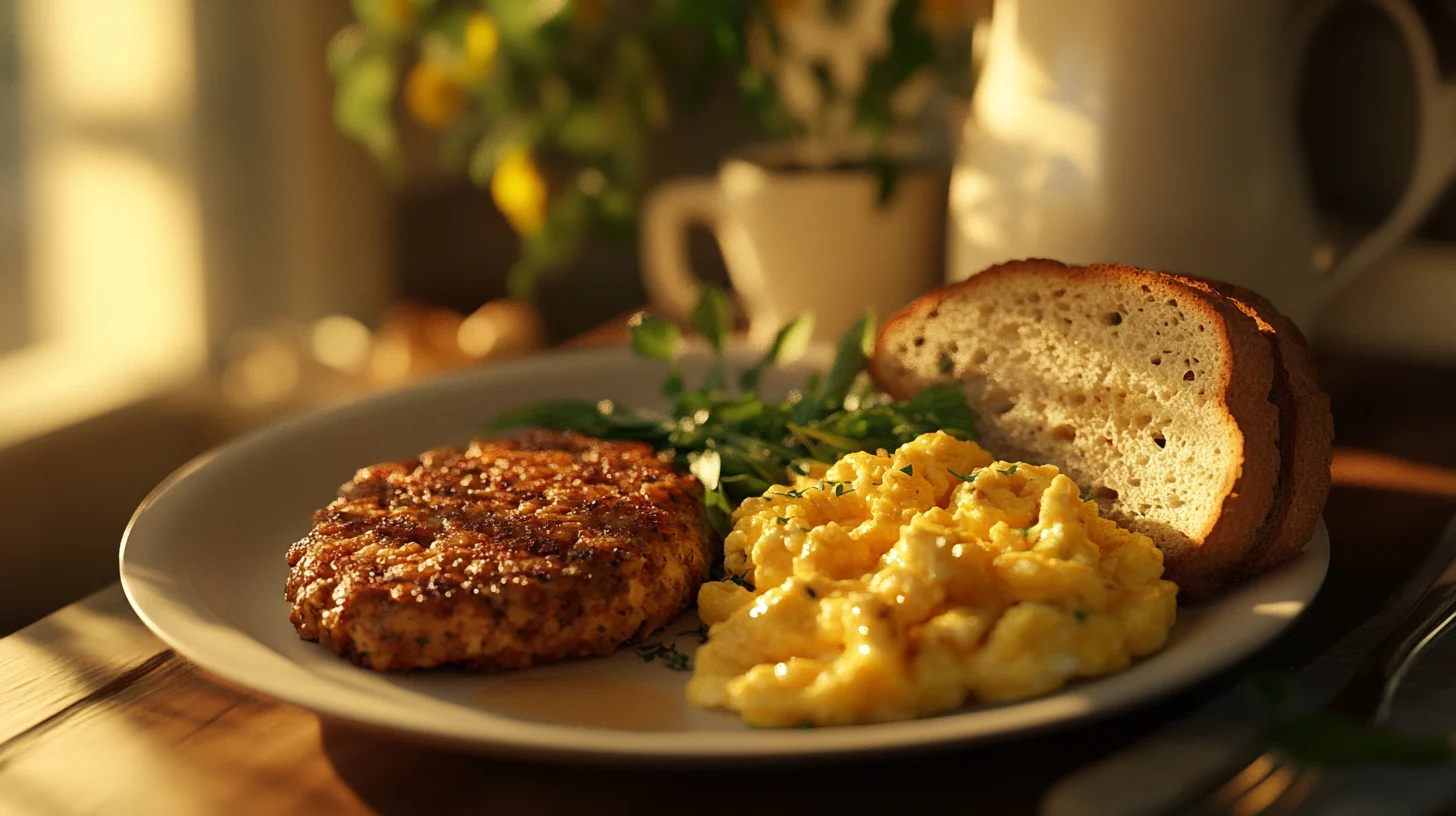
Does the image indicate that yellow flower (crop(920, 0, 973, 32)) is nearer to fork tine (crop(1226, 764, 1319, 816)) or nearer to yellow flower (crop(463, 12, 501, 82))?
yellow flower (crop(463, 12, 501, 82))

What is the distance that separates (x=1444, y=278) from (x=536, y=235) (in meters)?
1.45

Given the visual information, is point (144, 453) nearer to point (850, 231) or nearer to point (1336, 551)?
point (850, 231)

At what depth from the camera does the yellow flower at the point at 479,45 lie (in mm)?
2045

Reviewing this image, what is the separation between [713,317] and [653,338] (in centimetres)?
10

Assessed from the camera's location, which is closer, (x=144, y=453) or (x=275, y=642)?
(x=275, y=642)

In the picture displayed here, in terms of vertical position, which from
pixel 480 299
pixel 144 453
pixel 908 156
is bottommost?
pixel 144 453

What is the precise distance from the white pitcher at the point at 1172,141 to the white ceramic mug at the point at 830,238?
0.29 meters

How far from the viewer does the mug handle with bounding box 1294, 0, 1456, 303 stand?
1.68 meters

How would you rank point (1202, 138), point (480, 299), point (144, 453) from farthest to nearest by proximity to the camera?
point (480, 299) < point (144, 453) < point (1202, 138)

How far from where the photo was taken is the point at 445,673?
3.44 feet

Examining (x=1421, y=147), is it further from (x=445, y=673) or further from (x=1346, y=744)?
(x=445, y=673)

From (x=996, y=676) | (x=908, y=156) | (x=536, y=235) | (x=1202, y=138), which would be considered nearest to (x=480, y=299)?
(x=536, y=235)

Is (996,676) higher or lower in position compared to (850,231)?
lower

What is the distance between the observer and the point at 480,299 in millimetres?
3369
